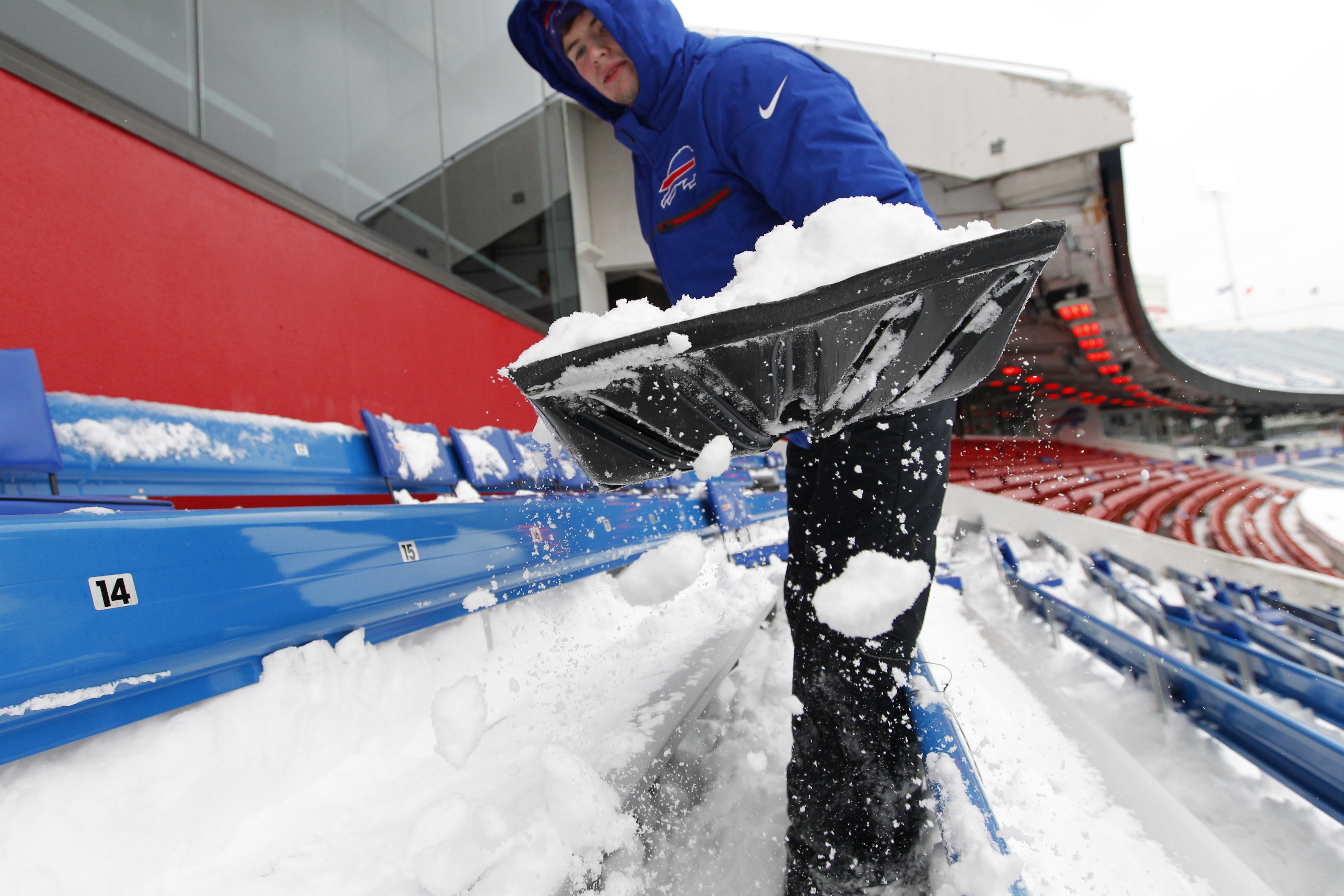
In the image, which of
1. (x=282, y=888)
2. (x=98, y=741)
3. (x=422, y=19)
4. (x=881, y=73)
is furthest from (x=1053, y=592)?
(x=881, y=73)

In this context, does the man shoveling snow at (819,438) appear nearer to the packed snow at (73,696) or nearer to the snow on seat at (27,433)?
the packed snow at (73,696)

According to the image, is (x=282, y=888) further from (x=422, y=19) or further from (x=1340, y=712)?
(x=422, y=19)

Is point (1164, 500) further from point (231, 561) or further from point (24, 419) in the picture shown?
point (24, 419)

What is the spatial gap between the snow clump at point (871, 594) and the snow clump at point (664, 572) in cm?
21

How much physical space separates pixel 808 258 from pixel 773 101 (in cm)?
31

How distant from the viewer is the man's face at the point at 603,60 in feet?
2.96

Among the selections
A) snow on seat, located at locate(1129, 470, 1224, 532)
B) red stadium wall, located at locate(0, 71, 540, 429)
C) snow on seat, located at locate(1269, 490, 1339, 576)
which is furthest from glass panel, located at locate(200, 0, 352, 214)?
snow on seat, located at locate(1269, 490, 1339, 576)

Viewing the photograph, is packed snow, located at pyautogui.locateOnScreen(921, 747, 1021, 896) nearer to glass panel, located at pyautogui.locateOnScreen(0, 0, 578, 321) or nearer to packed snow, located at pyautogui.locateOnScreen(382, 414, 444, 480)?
packed snow, located at pyautogui.locateOnScreen(382, 414, 444, 480)

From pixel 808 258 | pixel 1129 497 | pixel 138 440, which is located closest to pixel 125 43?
pixel 138 440

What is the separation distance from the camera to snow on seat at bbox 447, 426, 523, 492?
1.85 metres

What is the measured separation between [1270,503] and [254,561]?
13726 mm

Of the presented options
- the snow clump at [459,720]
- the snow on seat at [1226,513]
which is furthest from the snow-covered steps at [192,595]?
the snow on seat at [1226,513]

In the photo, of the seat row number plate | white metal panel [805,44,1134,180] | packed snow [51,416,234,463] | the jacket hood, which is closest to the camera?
the seat row number plate

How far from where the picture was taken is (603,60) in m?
0.91
